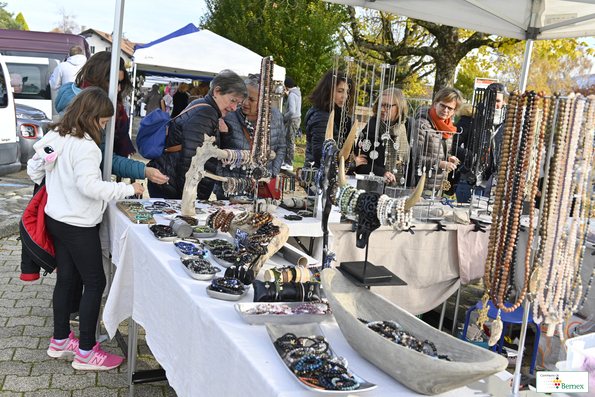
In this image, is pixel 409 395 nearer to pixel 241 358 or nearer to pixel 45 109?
pixel 241 358

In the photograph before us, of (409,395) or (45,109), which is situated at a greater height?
(45,109)

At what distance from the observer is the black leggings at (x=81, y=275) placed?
2.67 m

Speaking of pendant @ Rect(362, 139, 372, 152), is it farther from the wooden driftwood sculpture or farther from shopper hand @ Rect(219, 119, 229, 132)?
the wooden driftwood sculpture

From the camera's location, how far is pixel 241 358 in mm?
1380

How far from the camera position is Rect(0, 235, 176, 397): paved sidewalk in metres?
2.63

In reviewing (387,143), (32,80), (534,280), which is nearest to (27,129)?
(32,80)

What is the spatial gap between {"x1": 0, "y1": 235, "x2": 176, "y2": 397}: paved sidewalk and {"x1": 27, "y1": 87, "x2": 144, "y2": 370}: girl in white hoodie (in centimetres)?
8

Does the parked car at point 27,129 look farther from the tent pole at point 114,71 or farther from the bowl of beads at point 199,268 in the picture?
the bowl of beads at point 199,268

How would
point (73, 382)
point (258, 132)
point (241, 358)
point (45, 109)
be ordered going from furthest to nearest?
1. point (45, 109)
2. point (258, 132)
3. point (73, 382)
4. point (241, 358)

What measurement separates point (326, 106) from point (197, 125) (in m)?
1.25

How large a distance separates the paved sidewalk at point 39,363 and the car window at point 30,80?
705 centimetres

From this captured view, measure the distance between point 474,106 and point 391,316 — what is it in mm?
2617

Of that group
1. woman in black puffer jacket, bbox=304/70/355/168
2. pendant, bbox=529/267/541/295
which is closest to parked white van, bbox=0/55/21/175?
woman in black puffer jacket, bbox=304/70/355/168

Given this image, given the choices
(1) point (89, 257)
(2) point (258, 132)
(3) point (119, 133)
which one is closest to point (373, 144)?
(2) point (258, 132)
